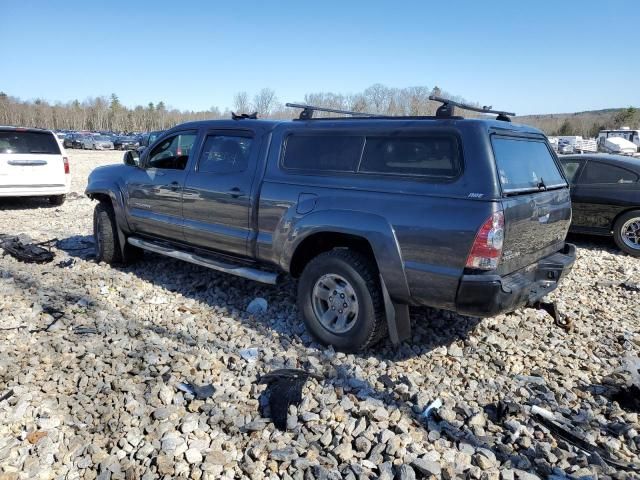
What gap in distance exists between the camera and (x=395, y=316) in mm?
3838

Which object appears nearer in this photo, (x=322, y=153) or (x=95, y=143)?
(x=322, y=153)

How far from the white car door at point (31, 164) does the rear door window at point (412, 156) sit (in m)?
9.27

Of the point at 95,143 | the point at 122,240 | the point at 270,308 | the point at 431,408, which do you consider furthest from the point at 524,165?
the point at 95,143

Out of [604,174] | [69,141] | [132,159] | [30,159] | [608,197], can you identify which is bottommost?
[608,197]

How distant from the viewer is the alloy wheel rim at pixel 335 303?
13.4ft

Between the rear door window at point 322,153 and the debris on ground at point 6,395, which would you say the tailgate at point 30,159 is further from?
the debris on ground at point 6,395

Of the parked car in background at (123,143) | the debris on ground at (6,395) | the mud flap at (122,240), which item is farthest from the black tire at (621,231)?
the parked car in background at (123,143)

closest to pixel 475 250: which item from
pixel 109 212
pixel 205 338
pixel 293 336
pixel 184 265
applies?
pixel 293 336

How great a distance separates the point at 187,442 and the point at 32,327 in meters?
2.49

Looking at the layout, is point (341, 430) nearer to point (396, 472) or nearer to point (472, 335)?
point (396, 472)

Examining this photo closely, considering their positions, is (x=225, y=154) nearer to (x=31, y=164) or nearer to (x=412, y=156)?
(x=412, y=156)

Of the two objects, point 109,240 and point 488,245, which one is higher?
point 488,245

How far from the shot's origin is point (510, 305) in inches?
140

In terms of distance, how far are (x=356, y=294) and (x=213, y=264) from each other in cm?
184
